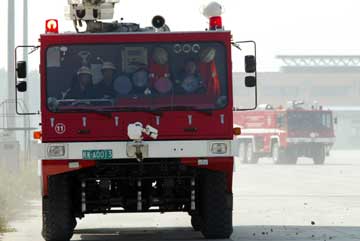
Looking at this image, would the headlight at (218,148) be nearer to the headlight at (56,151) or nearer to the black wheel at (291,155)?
the headlight at (56,151)

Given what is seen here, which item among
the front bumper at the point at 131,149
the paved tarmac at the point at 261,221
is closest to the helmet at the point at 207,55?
the front bumper at the point at 131,149

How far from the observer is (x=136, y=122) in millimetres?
14906

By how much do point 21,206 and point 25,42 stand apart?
17155 mm

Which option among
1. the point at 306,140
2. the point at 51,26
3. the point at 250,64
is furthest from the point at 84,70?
the point at 306,140

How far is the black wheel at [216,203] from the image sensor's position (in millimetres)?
15281

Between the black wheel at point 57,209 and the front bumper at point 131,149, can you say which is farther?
the black wheel at point 57,209

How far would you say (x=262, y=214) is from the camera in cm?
2134

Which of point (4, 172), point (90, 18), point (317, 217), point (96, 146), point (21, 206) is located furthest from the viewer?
point (4, 172)

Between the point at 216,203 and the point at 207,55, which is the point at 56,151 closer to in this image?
the point at 216,203

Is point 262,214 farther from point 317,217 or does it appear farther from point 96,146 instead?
point 96,146

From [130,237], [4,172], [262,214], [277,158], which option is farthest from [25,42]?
[130,237]

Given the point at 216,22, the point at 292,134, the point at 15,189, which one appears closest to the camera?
the point at 216,22

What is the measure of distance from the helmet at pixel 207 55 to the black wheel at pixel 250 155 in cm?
3920

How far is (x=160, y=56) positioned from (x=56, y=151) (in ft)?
5.93
